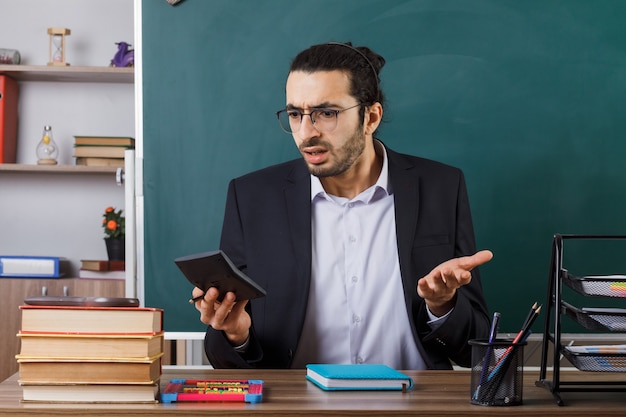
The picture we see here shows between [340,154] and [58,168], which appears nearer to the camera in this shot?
[340,154]

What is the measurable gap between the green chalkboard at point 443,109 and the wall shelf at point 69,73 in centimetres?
98

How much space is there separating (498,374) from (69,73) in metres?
2.92

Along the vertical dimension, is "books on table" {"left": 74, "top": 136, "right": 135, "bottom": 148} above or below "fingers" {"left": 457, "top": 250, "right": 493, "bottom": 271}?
above

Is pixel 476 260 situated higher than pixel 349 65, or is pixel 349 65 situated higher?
pixel 349 65

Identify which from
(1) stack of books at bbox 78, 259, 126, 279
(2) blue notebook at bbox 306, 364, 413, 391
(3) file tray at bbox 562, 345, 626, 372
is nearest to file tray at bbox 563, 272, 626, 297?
(3) file tray at bbox 562, 345, 626, 372

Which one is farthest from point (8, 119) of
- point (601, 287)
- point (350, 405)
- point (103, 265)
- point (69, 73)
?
point (601, 287)

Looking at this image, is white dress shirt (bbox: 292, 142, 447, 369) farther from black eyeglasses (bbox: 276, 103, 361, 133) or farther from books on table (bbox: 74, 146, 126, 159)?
books on table (bbox: 74, 146, 126, 159)

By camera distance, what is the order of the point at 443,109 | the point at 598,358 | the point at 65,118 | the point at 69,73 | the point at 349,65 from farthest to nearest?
the point at 65,118 < the point at 69,73 < the point at 443,109 < the point at 349,65 < the point at 598,358

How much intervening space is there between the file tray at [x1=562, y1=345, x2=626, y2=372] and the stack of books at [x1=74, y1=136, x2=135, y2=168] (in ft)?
8.52

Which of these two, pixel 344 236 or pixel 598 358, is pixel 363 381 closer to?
pixel 598 358

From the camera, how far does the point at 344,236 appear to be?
7.12 feet

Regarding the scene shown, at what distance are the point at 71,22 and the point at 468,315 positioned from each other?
277 centimetres

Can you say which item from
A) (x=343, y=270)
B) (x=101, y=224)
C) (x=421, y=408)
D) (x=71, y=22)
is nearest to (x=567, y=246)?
(x=343, y=270)

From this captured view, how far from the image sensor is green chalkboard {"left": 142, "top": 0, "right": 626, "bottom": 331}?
108 inches
